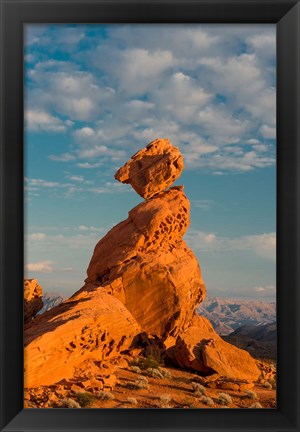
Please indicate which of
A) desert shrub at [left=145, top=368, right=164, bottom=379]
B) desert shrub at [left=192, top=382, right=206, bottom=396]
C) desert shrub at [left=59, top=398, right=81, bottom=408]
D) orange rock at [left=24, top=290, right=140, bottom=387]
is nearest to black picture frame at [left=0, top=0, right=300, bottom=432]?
desert shrub at [left=59, top=398, right=81, bottom=408]

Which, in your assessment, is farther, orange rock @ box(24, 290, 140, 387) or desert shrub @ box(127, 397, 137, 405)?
orange rock @ box(24, 290, 140, 387)

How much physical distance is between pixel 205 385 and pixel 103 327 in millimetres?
3308

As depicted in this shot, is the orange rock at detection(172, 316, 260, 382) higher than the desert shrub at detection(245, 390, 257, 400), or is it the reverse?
the orange rock at detection(172, 316, 260, 382)

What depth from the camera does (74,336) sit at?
12.8 metres

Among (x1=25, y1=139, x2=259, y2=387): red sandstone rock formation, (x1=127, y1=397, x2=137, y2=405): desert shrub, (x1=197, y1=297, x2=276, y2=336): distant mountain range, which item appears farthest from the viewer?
(x1=197, y1=297, x2=276, y2=336): distant mountain range

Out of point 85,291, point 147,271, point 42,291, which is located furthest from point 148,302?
point 42,291

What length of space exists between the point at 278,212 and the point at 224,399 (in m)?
7.62

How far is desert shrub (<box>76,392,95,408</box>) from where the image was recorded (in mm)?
10906

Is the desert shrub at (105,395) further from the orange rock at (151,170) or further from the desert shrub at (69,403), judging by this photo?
the orange rock at (151,170)

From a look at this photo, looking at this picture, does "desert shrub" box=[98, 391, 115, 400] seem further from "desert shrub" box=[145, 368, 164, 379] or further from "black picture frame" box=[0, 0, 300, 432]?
"black picture frame" box=[0, 0, 300, 432]

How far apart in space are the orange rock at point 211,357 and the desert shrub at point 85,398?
3929mm

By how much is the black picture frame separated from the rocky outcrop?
31.4 ft

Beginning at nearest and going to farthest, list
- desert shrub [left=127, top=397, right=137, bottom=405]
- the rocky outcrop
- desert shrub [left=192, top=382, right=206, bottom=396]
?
desert shrub [left=127, top=397, right=137, bottom=405] → desert shrub [left=192, top=382, right=206, bottom=396] → the rocky outcrop
